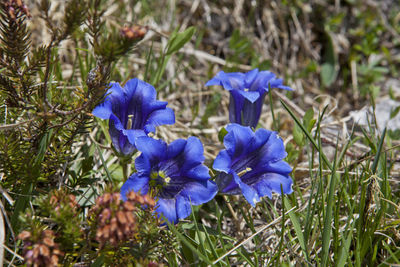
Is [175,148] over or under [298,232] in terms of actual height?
over

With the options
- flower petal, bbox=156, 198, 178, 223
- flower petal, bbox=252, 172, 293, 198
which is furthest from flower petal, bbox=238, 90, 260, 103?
flower petal, bbox=156, 198, 178, 223

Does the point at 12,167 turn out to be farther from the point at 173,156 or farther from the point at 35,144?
the point at 173,156

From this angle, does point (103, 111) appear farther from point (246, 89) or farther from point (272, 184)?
point (246, 89)

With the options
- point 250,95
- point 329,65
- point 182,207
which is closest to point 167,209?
point 182,207

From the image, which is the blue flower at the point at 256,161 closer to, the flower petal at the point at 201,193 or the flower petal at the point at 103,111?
the flower petal at the point at 201,193

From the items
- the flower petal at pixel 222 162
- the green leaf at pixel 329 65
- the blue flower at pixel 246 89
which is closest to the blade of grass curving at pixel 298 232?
the flower petal at pixel 222 162

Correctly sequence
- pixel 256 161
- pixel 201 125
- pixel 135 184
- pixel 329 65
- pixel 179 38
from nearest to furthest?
pixel 135 184 → pixel 256 161 → pixel 179 38 → pixel 201 125 → pixel 329 65

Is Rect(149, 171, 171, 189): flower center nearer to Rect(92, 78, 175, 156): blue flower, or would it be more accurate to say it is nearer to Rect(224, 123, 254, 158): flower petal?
Rect(92, 78, 175, 156): blue flower
